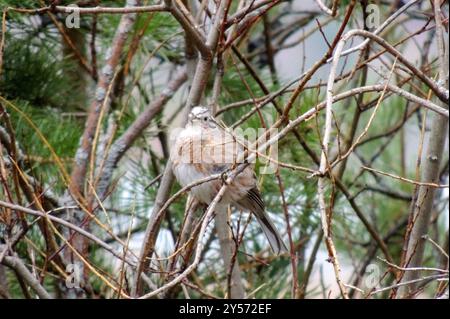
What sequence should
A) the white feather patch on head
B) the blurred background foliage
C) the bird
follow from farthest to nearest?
the blurred background foliage
the bird
the white feather patch on head

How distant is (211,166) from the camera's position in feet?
9.23

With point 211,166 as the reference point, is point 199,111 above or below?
above

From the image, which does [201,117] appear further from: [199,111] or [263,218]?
[263,218]

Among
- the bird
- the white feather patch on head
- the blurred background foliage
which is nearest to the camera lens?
the white feather patch on head

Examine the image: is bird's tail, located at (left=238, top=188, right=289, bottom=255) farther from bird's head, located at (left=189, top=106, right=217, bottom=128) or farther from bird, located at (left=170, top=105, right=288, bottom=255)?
bird's head, located at (left=189, top=106, right=217, bottom=128)

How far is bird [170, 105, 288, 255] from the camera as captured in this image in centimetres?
274

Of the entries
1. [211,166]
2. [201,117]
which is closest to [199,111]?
[201,117]

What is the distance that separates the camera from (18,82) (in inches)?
132

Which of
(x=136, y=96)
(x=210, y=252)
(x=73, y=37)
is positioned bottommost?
(x=210, y=252)

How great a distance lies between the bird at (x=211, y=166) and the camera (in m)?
2.74

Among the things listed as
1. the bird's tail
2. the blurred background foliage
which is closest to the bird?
the bird's tail
